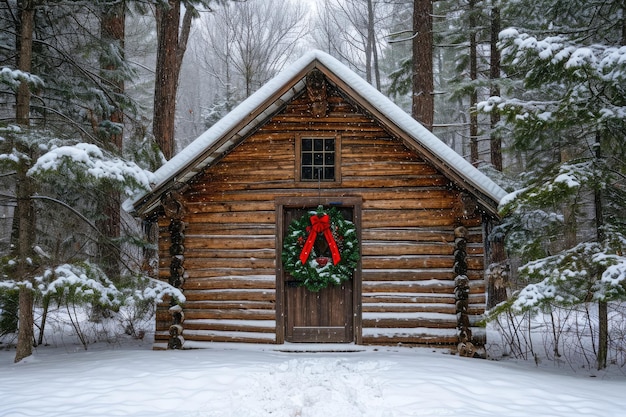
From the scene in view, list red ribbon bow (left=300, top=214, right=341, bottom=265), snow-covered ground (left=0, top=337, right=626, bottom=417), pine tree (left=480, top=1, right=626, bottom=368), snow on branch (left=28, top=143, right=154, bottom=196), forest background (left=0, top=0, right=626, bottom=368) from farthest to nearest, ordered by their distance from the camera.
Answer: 1. red ribbon bow (left=300, top=214, right=341, bottom=265)
2. forest background (left=0, top=0, right=626, bottom=368)
3. pine tree (left=480, top=1, right=626, bottom=368)
4. snow on branch (left=28, top=143, right=154, bottom=196)
5. snow-covered ground (left=0, top=337, right=626, bottom=417)

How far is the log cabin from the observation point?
30.2ft

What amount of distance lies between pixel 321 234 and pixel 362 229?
834mm

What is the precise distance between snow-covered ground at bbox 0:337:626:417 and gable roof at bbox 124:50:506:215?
302 centimetres

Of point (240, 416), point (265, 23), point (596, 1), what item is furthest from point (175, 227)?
point (265, 23)

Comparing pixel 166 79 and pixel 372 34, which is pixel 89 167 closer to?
pixel 166 79

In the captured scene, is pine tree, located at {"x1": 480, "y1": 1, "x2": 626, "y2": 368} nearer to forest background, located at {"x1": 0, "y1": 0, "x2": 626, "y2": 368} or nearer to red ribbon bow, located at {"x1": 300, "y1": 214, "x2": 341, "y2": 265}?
forest background, located at {"x1": 0, "y1": 0, "x2": 626, "y2": 368}

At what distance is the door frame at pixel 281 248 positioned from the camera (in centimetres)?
939

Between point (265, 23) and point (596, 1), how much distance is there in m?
20.7

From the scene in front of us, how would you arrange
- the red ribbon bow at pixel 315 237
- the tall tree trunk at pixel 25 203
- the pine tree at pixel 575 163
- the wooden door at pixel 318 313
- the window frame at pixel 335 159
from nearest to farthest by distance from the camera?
the pine tree at pixel 575 163 < the tall tree trunk at pixel 25 203 < the red ribbon bow at pixel 315 237 < the wooden door at pixel 318 313 < the window frame at pixel 335 159

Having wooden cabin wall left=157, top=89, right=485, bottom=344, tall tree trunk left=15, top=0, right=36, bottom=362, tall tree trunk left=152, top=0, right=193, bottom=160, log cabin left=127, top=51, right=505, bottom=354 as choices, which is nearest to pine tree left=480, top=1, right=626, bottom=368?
log cabin left=127, top=51, right=505, bottom=354

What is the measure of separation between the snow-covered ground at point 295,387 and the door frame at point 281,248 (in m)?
0.92

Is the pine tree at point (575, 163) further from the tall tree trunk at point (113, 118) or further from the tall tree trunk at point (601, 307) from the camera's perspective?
the tall tree trunk at point (113, 118)

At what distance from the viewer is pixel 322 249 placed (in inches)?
376

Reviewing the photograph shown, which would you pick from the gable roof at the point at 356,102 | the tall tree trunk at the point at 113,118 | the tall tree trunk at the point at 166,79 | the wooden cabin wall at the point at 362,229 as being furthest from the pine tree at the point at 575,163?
the tall tree trunk at the point at 166,79
